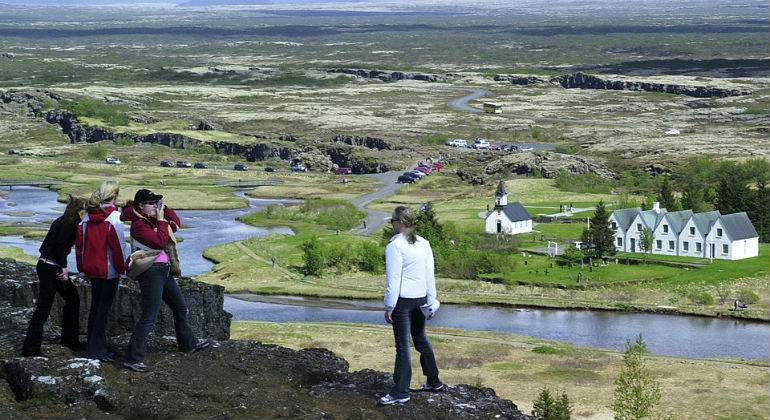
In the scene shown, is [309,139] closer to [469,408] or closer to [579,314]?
[579,314]

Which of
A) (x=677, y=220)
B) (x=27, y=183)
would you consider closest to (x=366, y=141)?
(x=27, y=183)

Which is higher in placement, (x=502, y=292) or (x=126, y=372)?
(x=126, y=372)

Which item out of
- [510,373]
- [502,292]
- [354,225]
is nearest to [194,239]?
[354,225]

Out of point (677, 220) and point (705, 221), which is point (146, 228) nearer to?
point (705, 221)

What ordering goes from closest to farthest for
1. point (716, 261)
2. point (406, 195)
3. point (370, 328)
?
point (370, 328) < point (716, 261) < point (406, 195)

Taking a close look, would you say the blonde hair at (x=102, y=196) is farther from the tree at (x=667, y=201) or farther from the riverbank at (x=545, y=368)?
the tree at (x=667, y=201)

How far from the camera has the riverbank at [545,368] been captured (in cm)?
4722

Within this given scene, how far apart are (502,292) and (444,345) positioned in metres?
21.2

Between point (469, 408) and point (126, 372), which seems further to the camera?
point (126, 372)

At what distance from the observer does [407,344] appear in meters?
20.8

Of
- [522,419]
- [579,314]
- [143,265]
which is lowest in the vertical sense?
[579,314]

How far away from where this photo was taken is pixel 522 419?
1955 cm

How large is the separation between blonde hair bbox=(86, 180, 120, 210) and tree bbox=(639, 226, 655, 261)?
71091mm

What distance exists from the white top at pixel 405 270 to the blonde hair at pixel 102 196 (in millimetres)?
5256
